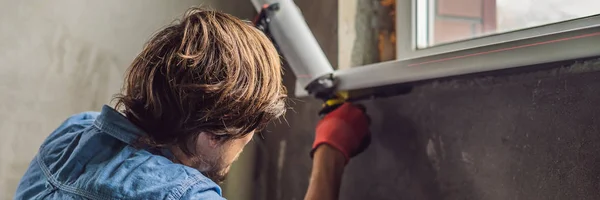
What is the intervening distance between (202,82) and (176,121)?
0.07 meters

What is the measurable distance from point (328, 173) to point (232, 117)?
1.06ft

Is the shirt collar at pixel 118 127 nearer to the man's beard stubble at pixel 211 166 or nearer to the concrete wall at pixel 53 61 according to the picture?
the man's beard stubble at pixel 211 166

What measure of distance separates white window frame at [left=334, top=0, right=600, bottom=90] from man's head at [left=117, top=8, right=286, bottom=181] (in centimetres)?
28

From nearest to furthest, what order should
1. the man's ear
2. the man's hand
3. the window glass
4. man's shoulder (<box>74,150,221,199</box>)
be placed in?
man's shoulder (<box>74,150,221,199</box>) → the man's ear → the window glass → the man's hand

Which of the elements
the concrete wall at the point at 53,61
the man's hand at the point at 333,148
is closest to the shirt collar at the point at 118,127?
the man's hand at the point at 333,148

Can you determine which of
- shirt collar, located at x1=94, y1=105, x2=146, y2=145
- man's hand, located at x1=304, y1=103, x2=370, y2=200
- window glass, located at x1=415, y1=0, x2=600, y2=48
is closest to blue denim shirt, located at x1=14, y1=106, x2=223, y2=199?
shirt collar, located at x1=94, y1=105, x2=146, y2=145

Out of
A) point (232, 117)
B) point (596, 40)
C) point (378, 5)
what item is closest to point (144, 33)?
point (378, 5)

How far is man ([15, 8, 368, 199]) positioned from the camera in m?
0.62

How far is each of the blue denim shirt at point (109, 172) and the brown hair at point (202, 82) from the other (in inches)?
1.4

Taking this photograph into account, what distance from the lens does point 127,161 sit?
63cm

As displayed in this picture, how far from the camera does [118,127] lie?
2.18 feet

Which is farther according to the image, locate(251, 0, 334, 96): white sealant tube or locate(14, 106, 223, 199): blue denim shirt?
locate(251, 0, 334, 96): white sealant tube

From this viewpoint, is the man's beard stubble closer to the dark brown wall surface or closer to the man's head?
the man's head

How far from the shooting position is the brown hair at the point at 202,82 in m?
0.66
